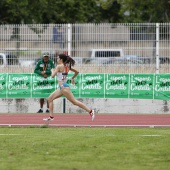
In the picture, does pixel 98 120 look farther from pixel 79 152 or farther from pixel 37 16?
pixel 37 16

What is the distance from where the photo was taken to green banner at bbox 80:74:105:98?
25.4 m

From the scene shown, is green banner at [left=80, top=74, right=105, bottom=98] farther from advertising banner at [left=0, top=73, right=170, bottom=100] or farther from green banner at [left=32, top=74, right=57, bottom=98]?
green banner at [left=32, top=74, right=57, bottom=98]

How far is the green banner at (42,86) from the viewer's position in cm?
2553

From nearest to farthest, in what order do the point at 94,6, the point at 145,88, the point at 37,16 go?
1. the point at 145,88
2. the point at 37,16
3. the point at 94,6

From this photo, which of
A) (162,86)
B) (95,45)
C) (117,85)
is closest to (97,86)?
(117,85)

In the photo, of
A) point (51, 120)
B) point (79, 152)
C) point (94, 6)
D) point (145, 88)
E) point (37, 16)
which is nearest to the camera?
point (79, 152)

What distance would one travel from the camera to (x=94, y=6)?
5125 cm

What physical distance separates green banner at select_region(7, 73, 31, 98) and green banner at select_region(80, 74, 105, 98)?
185 centimetres

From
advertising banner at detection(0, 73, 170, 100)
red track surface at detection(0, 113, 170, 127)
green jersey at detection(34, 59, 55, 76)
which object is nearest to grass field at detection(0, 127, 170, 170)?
red track surface at detection(0, 113, 170, 127)

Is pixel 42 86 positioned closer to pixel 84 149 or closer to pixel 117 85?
pixel 117 85

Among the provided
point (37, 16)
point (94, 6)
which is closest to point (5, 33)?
point (37, 16)

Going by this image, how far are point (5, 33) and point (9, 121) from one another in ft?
20.8

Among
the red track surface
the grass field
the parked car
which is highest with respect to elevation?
the parked car

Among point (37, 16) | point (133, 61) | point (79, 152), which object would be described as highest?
point (37, 16)
